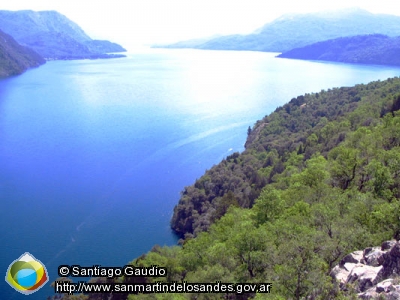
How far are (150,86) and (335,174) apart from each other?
90844mm

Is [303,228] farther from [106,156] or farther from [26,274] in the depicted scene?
[106,156]

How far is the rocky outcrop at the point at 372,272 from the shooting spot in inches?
324

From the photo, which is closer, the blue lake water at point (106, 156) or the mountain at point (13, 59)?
the blue lake water at point (106, 156)

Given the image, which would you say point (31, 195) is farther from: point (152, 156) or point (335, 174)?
point (335, 174)

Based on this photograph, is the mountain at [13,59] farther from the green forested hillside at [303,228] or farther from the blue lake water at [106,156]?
the green forested hillside at [303,228]

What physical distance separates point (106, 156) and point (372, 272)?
45.3m

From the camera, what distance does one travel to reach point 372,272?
30.5ft

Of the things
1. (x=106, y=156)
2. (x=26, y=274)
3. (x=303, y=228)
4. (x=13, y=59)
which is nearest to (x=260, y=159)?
(x=106, y=156)

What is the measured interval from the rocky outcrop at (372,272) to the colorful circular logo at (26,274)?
8723 mm

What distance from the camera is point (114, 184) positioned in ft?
142

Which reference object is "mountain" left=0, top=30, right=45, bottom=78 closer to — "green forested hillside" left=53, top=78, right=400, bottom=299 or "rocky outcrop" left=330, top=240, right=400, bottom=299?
"green forested hillside" left=53, top=78, right=400, bottom=299

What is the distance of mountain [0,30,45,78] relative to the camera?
13488 cm

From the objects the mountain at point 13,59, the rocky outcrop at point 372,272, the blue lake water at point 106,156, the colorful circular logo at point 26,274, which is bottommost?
the blue lake water at point 106,156

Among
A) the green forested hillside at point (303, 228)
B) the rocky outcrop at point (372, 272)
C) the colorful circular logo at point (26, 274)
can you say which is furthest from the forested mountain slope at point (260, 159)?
the rocky outcrop at point (372, 272)
